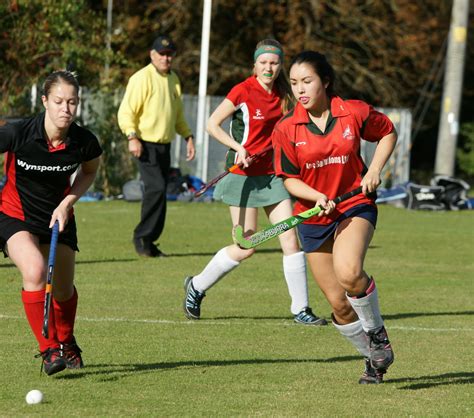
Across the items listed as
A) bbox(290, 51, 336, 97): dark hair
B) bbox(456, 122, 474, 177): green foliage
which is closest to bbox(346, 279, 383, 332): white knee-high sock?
bbox(290, 51, 336, 97): dark hair

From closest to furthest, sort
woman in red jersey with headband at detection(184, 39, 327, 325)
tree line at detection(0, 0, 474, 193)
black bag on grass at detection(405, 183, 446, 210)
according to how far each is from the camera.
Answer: woman in red jersey with headband at detection(184, 39, 327, 325) < black bag on grass at detection(405, 183, 446, 210) < tree line at detection(0, 0, 474, 193)

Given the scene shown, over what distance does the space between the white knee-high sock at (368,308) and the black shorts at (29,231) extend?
166cm

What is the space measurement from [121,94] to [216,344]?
52.0 ft

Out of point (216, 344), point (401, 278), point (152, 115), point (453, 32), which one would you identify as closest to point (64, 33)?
point (453, 32)

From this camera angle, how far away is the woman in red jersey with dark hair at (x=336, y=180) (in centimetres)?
698

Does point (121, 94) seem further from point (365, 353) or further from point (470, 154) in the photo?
point (365, 353)

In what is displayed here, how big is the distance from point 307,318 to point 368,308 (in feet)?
8.41

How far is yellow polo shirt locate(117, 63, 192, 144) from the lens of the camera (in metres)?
13.5

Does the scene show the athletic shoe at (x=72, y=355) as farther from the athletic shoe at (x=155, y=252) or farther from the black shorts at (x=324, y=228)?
the athletic shoe at (x=155, y=252)

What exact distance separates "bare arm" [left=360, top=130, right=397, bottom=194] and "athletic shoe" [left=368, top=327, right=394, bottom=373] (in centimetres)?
82

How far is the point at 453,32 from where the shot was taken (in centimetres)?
2712

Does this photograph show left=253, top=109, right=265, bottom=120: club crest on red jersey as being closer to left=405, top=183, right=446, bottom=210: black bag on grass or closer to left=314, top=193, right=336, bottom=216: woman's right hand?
left=314, top=193, right=336, bottom=216: woman's right hand

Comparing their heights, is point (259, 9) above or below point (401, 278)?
above

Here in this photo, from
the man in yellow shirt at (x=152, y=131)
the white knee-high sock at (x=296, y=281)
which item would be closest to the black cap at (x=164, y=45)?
the man in yellow shirt at (x=152, y=131)
